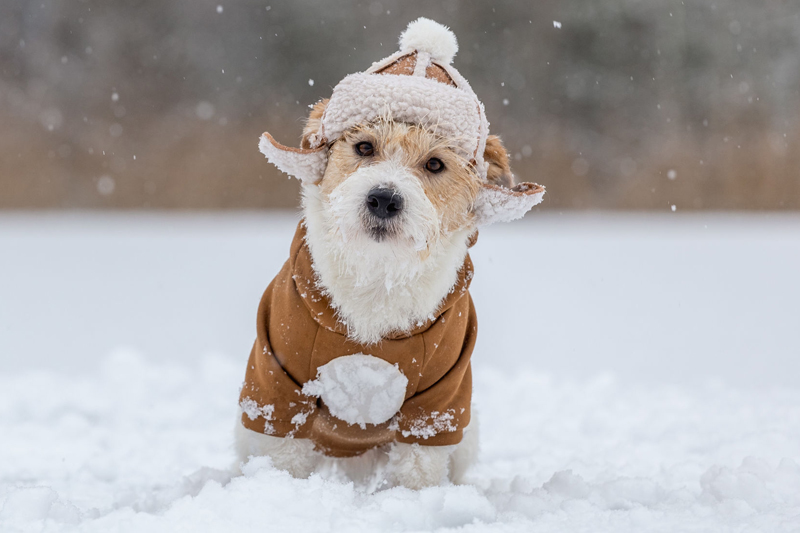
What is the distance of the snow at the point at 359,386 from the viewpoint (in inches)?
102

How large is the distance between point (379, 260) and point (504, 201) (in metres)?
0.49

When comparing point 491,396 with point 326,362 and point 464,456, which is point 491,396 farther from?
point 326,362

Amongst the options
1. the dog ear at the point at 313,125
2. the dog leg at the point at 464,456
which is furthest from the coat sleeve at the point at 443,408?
the dog ear at the point at 313,125

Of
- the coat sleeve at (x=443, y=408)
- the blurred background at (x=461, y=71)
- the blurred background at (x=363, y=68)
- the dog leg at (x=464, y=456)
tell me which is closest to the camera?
the coat sleeve at (x=443, y=408)

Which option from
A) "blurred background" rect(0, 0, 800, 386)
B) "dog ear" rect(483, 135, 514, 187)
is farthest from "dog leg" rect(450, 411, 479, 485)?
"blurred background" rect(0, 0, 800, 386)

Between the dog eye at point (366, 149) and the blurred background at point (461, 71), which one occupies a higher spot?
the blurred background at point (461, 71)

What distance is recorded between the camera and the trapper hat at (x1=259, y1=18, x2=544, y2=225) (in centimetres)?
259

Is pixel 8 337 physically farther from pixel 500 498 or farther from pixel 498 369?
pixel 500 498

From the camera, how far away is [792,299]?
649 cm

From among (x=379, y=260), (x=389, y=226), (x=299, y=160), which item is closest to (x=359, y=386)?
(x=379, y=260)

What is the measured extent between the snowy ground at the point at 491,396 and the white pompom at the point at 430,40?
1.57 m

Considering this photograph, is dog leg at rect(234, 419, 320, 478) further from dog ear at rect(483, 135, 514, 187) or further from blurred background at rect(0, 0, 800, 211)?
blurred background at rect(0, 0, 800, 211)

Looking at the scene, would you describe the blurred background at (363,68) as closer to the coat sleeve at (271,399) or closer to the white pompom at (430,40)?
the white pompom at (430,40)

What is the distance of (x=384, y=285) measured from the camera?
2672mm
